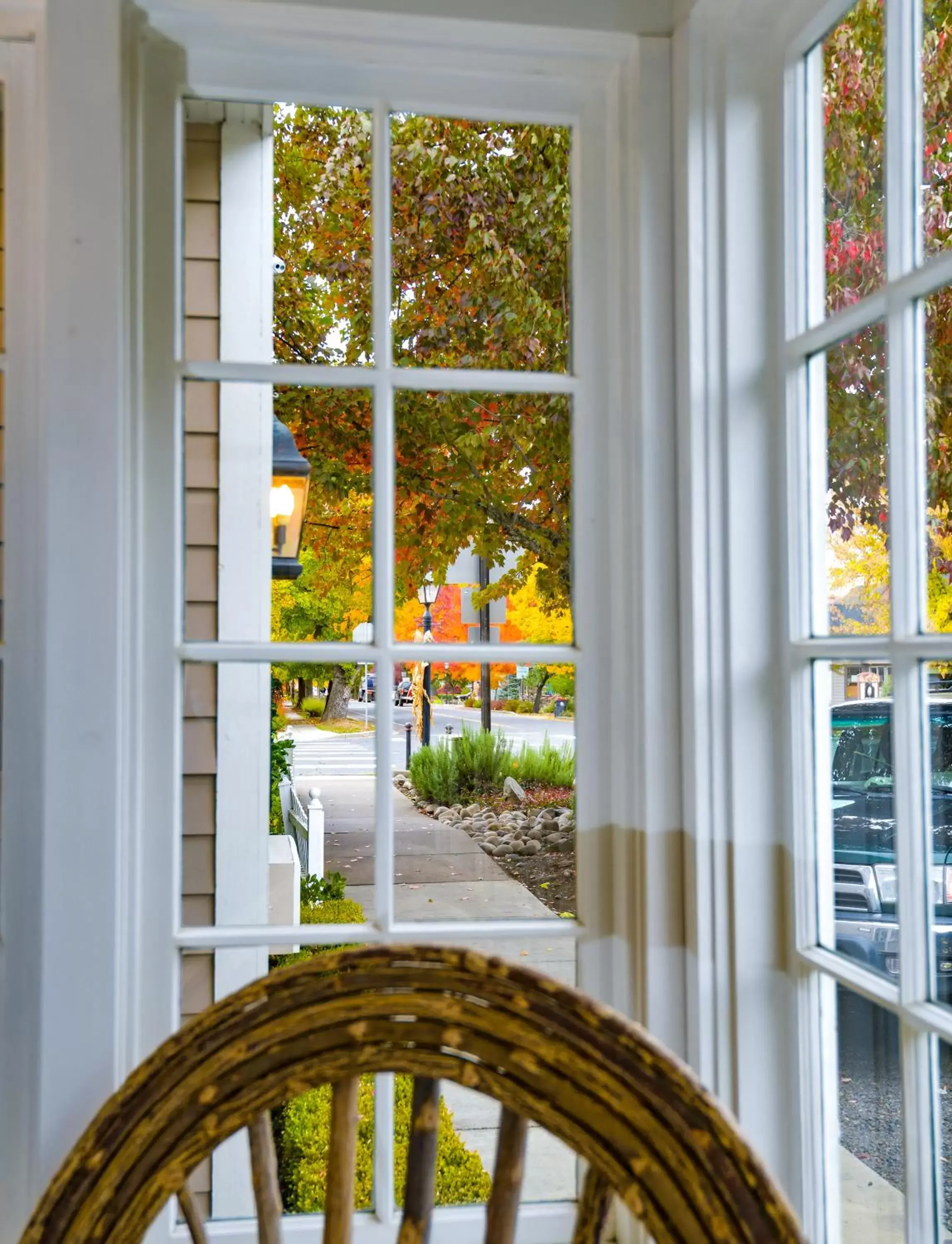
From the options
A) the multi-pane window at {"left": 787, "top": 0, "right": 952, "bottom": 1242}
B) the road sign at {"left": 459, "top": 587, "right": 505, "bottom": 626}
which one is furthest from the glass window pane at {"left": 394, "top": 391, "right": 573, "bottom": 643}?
the multi-pane window at {"left": 787, "top": 0, "right": 952, "bottom": 1242}

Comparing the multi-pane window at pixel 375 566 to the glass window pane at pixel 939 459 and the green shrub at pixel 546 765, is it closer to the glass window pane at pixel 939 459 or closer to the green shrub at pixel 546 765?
the green shrub at pixel 546 765

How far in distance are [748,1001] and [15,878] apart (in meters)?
0.95

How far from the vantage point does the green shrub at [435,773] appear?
1.38 metres

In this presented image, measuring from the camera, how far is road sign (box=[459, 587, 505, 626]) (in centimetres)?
140

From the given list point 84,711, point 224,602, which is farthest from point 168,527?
point 84,711

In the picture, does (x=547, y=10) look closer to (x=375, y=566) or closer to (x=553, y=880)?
(x=375, y=566)

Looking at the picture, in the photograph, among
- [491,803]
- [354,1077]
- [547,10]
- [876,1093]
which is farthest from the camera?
[491,803]

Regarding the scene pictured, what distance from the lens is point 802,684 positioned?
1213mm

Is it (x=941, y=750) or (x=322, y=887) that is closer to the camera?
(x=941, y=750)

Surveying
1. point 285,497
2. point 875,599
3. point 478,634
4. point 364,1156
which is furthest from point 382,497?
point 364,1156

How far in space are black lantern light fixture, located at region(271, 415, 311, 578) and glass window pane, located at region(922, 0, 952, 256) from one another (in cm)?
82

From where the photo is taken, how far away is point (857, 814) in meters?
1.08

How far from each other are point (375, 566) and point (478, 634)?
0.18 m

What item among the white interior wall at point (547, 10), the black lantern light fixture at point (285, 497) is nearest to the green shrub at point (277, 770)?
the black lantern light fixture at point (285, 497)
